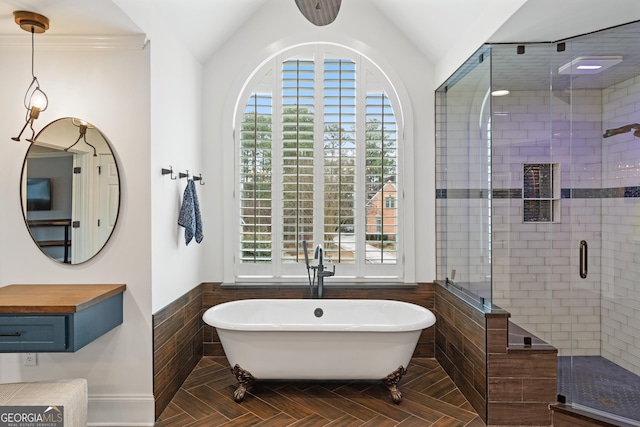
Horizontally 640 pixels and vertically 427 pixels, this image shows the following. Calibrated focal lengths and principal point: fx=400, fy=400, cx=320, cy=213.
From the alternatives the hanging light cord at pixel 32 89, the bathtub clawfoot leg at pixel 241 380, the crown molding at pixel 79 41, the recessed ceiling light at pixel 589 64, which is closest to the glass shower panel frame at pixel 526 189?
the recessed ceiling light at pixel 589 64

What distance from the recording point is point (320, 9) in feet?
5.81

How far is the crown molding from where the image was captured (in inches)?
96.3

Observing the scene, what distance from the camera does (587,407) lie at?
2490 mm

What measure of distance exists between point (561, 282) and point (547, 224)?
451 mm

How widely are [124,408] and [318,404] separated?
4.11 feet

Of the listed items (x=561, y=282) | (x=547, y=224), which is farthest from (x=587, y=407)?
(x=547, y=224)

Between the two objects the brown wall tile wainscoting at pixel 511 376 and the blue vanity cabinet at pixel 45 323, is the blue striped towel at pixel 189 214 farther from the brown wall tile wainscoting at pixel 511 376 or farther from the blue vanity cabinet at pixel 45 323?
the brown wall tile wainscoting at pixel 511 376

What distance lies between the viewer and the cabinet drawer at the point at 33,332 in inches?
80.4

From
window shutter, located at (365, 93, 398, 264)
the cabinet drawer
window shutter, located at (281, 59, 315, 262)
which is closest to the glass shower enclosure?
window shutter, located at (365, 93, 398, 264)

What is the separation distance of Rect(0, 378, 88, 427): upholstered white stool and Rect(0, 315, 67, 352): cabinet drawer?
0.19 meters

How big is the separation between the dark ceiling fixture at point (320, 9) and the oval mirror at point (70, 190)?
152 cm

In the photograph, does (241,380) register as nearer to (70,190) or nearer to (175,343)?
(175,343)

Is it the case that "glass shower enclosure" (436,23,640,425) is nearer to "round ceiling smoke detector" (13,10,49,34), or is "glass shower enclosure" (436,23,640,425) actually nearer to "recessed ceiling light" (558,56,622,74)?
"recessed ceiling light" (558,56,622,74)

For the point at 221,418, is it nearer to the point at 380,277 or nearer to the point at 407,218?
the point at 380,277
